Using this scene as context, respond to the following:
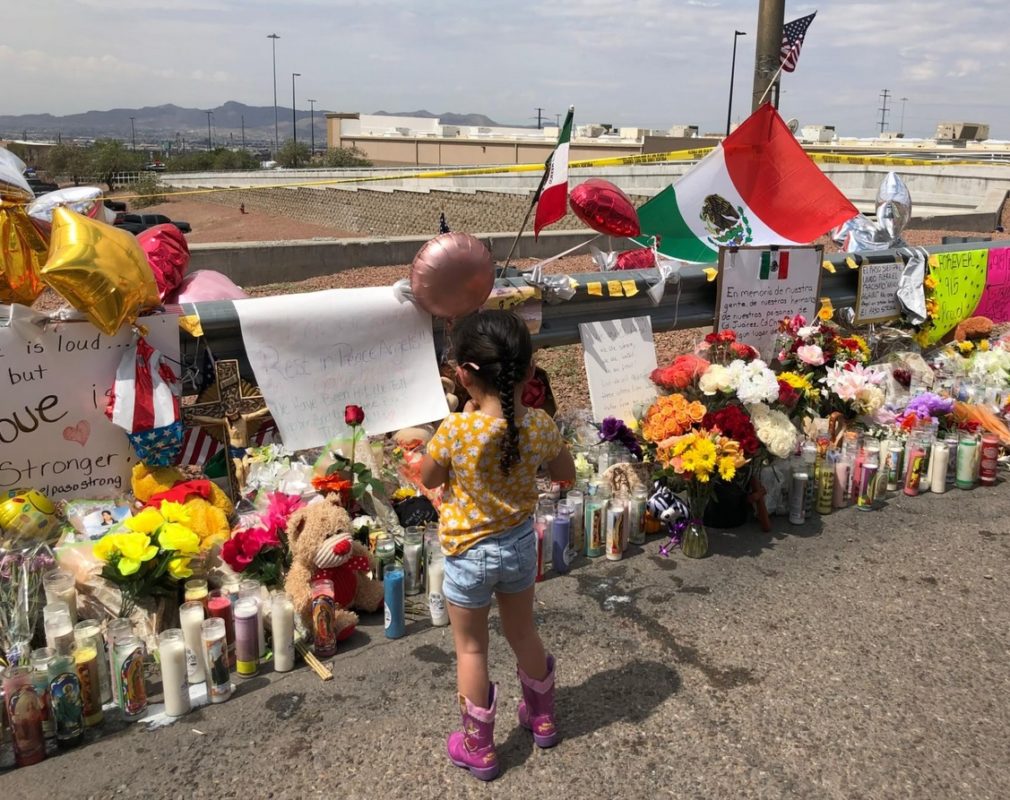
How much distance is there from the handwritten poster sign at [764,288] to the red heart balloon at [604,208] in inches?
32.3

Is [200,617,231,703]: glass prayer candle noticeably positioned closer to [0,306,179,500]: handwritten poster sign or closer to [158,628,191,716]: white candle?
[158,628,191,716]: white candle

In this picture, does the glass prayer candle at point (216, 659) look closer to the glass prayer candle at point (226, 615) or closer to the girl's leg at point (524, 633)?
the glass prayer candle at point (226, 615)

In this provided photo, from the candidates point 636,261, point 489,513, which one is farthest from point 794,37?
point 489,513

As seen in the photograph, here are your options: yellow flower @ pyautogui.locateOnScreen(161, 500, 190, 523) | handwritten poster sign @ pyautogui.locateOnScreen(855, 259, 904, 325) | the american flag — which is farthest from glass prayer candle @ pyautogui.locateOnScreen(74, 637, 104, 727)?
the american flag

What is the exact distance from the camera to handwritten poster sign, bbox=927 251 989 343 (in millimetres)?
6672

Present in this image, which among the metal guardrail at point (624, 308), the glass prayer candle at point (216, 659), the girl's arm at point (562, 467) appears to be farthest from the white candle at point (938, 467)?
the glass prayer candle at point (216, 659)

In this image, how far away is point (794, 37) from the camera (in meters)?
8.12

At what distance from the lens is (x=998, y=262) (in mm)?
7125

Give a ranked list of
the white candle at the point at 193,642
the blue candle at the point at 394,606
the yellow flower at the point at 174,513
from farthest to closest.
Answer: the yellow flower at the point at 174,513, the blue candle at the point at 394,606, the white candle at the point at 193,642

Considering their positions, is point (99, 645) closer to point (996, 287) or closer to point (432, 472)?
point (432, 472)

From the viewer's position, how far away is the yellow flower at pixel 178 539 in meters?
3.11

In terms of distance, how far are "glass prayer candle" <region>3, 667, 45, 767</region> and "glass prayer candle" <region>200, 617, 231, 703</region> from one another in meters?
0.49

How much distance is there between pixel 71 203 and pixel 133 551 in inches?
63.0

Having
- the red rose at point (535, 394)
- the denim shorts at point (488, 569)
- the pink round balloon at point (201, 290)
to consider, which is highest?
the pink round balloon at point (201, 290)
